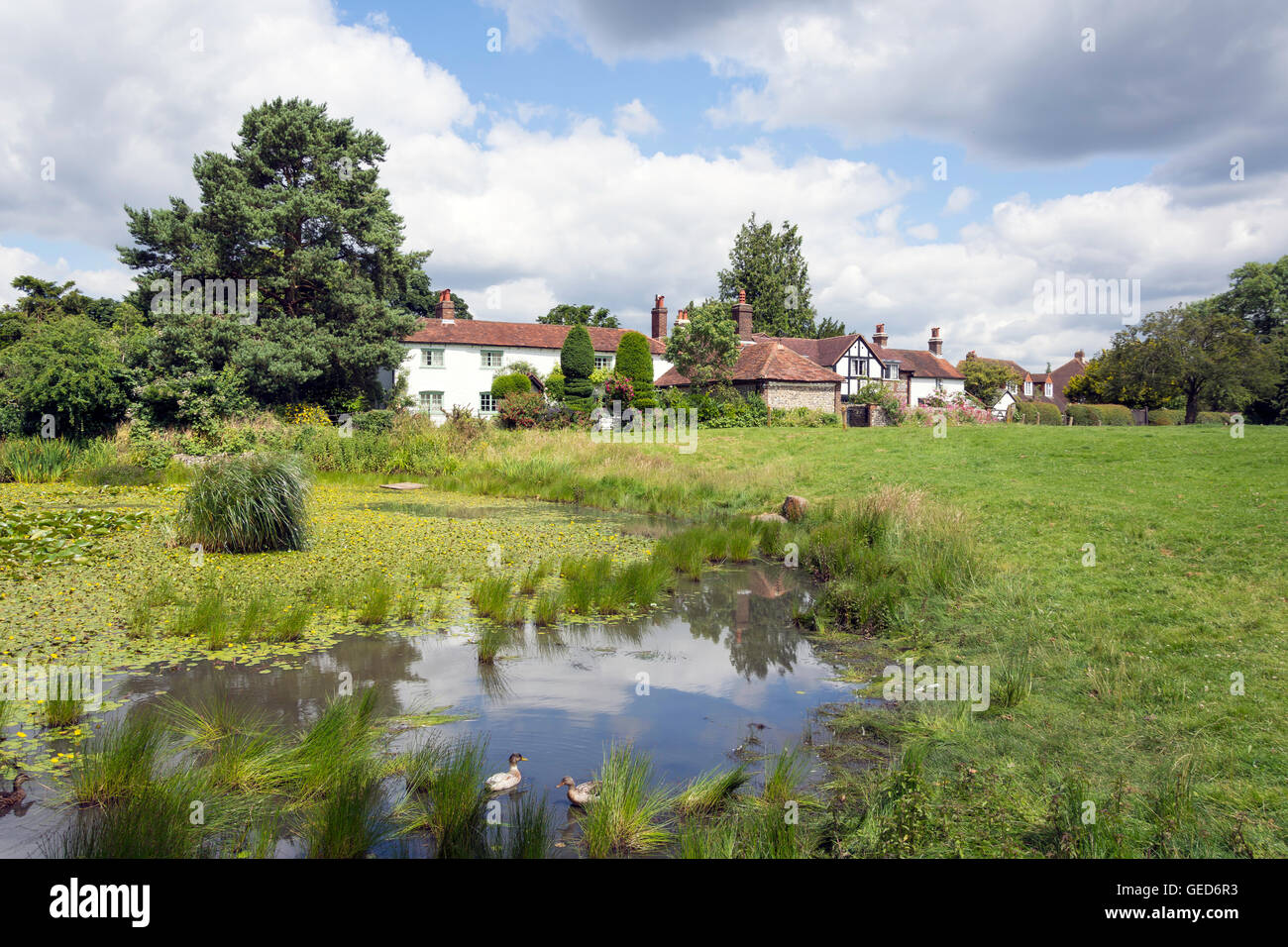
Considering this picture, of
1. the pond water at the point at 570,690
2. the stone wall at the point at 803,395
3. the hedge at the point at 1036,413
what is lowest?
the pond water at the point at 570,690

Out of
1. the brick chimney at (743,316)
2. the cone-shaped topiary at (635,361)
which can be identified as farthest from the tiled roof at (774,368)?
the cone-shaped topiary at (635,361)

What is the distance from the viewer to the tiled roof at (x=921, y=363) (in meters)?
65.2

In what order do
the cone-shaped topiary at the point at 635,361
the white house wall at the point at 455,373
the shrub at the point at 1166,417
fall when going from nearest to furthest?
the shrub at the point at 1166,417 → the cone-shaped topiary at the point at 635,361 → the white house wall at the point at 455,373

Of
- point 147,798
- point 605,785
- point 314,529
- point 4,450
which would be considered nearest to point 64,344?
point 4,450

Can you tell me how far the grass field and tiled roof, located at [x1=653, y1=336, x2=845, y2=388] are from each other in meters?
27.0

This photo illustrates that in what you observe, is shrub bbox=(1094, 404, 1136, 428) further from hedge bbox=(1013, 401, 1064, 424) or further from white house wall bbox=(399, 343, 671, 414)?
white house wall bbox=(399, 343, 671, 414)

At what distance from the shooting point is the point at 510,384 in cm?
4366

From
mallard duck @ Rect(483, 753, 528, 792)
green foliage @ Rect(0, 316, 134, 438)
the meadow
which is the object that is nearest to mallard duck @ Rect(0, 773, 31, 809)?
the meadow

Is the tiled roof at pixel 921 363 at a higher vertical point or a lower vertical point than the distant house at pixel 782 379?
higher

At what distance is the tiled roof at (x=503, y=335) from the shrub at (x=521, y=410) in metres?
12.7

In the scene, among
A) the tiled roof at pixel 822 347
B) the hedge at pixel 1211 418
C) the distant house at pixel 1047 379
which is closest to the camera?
the hedge at pixel 1211 418

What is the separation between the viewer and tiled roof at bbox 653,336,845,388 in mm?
42969

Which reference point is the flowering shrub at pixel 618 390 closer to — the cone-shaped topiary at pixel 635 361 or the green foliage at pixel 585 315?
the cone-shaped topiary at pixel 635 361

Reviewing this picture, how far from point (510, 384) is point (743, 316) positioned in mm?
16836
